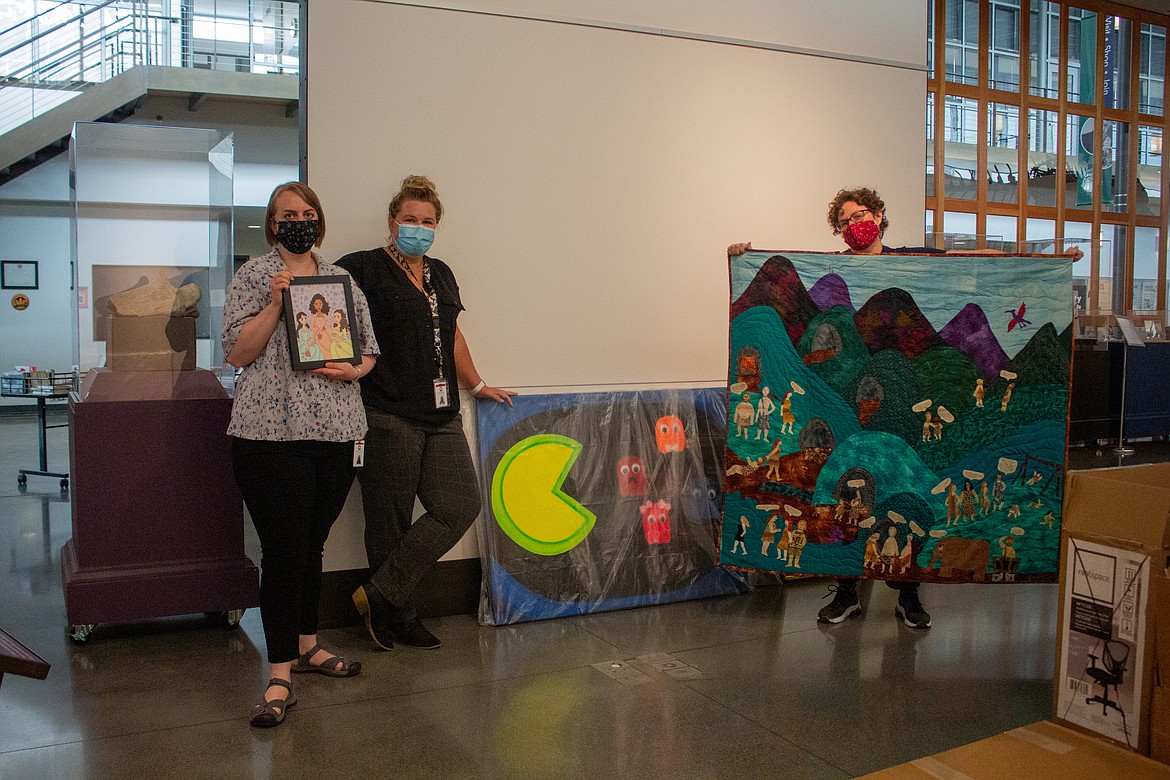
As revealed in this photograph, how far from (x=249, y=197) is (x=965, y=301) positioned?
10511 millimetres

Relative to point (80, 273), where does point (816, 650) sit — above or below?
below

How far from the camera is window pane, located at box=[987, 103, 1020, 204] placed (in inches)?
356

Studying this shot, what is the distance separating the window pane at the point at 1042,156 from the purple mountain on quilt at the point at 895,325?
688cm

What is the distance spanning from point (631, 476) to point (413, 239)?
137 centimetres

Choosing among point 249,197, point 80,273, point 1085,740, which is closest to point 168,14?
point 249,197

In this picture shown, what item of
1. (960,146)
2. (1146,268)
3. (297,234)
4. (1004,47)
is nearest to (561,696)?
(297,234)

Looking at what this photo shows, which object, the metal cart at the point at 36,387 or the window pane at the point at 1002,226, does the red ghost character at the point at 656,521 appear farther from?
the window pane at the point at 1002,226

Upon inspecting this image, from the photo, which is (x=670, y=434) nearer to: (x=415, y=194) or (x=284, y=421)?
(x=415, y=194)

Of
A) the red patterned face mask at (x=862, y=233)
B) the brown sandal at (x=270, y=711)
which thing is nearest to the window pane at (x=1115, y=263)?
the red patterned face mask at (x=862, y=233)

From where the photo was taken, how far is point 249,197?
1207 cm

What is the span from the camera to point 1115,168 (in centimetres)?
1023

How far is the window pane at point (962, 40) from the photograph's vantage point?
868cm

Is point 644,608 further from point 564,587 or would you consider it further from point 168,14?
point 168,14

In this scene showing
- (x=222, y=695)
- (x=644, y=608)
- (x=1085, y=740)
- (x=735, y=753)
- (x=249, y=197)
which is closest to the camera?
(x=1085, y=740)
